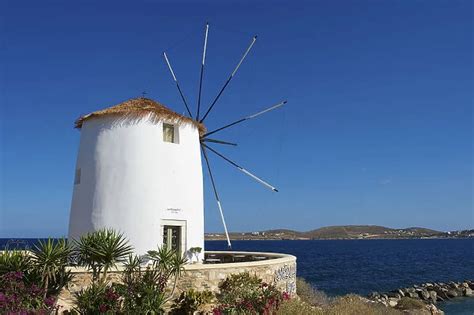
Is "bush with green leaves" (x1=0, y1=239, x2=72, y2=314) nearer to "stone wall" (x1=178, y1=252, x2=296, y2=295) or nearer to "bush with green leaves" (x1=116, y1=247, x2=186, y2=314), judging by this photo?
"bush with green leaves" (x1=116, y1=247, x2=186, y2=314)

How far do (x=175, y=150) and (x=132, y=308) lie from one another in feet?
22.0

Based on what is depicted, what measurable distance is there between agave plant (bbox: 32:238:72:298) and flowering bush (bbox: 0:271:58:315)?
28 centimetres

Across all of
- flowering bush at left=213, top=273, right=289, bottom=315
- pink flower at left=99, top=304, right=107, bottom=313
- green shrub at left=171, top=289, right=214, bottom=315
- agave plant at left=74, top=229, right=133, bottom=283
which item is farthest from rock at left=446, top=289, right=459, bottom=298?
pink flower at left=99, top=304, right=107, bottom=313

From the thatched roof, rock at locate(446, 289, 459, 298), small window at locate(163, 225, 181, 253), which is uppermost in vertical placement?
the thatched roof

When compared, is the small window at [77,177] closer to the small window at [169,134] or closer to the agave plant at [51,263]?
Result: the small window at [169,134]

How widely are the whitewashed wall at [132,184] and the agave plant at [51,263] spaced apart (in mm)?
3603

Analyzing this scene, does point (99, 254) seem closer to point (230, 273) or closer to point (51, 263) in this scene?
point (51, 263)

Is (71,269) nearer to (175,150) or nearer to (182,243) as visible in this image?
(182,243)

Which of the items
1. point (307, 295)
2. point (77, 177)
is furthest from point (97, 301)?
point (307, 295)

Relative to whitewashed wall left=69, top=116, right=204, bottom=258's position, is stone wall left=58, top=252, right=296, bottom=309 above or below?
below

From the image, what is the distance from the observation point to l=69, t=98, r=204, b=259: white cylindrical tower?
1622 centimetres

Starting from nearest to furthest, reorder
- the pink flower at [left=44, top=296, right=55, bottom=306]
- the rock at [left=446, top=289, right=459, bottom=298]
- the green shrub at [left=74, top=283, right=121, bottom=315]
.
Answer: the pink flower at [left=44, top=296, right=55, bottom=306] < the green shrub at [left=74, top=283, right=121, bottom=315] < the rock at [left=446, top=289, right=459, bottom=298]

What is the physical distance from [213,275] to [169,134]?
19.3 feet

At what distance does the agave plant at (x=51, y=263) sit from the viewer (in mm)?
12055
